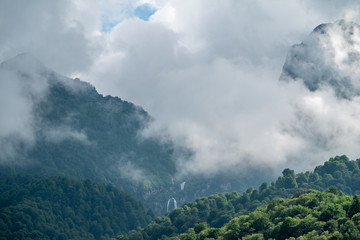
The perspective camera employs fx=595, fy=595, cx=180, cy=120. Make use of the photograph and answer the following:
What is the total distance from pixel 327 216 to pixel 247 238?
2736 cm

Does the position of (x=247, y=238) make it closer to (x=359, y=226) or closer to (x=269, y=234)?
(x=269, y=234)

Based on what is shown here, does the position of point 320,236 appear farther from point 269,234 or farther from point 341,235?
point 269,234

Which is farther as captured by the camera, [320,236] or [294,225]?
[294,225]

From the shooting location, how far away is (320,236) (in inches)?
6737

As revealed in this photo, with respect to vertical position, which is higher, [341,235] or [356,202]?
[356,202]

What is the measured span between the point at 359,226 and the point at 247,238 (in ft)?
144

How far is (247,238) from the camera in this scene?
200 metres

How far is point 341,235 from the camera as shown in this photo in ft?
546

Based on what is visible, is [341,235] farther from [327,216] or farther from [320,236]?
[327,216]

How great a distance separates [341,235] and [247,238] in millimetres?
40664

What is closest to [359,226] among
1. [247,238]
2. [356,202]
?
[356,202]

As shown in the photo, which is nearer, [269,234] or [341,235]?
[341,235]

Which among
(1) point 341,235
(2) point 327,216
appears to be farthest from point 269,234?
(1) point 341,235

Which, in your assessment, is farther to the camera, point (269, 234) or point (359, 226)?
point (269, 234)
